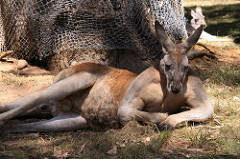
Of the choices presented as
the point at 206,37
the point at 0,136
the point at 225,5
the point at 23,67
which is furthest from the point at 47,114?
the point at 225,5

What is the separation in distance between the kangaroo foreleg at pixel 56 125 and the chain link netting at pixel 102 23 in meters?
1.84

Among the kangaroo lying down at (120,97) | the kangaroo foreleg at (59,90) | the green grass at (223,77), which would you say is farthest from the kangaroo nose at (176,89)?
the green grass at (223,77)

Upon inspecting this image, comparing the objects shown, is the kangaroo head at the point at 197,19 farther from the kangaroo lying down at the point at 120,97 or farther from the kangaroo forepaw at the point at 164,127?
the kangaroo forepaw at the point at 164,127

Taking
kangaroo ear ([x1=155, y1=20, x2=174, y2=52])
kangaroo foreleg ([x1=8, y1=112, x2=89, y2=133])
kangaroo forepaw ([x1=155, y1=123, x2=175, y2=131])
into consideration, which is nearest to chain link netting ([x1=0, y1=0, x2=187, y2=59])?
kangaroo foreleg ([x1=8, y1=112, x2=89, y2=133])

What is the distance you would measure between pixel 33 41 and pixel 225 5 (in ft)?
28.7

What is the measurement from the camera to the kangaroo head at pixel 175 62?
10.8ft

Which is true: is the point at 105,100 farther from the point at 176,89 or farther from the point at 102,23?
the point at 102,23

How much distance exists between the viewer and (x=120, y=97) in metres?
3.87

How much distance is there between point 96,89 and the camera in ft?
13.2

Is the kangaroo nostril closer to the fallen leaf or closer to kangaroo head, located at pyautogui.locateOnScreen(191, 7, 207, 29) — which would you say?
the fallen leaf

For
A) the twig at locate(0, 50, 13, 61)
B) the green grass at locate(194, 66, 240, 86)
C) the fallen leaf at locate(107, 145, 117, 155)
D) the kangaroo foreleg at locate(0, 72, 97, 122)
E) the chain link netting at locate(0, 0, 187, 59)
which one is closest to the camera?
the fallen leaf at locate(107, 145, 117, 155)

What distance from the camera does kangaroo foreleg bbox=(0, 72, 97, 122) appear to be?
3.78m

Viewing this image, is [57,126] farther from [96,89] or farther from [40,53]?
[40,53]

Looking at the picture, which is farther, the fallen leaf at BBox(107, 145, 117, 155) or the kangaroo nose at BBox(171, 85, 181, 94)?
the kangaroo nose at BBox(171, 85, 181, 94)
